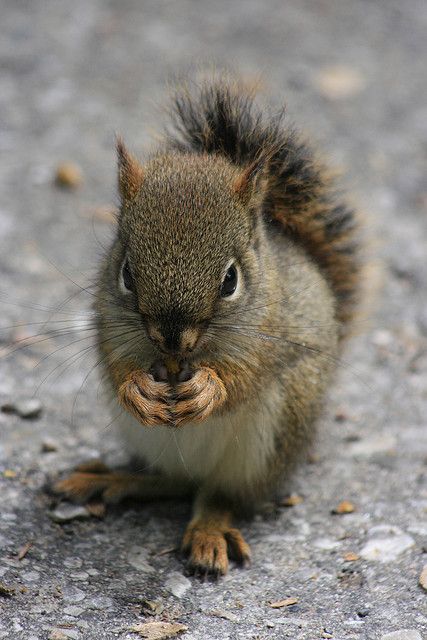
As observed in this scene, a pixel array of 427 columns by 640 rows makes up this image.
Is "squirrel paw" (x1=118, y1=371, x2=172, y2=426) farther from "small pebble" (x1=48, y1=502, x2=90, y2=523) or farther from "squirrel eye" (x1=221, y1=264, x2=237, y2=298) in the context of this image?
"small pebble" (x1=48, y1=502, x2=90, y2=523)

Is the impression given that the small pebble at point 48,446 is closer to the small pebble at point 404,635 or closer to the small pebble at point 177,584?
the small pebble at point 177,584

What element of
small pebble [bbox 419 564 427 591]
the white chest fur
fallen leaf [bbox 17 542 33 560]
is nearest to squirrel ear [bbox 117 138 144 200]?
the white chest fur

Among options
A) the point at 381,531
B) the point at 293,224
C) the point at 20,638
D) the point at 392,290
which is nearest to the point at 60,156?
the point at 392,290

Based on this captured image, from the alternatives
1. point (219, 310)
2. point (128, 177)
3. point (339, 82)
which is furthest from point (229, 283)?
point (339, 82)

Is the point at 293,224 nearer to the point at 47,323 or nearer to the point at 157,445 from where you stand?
the point at 157,445

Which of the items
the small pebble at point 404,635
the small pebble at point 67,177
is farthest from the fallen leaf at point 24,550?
the small pebble at point 67,177
